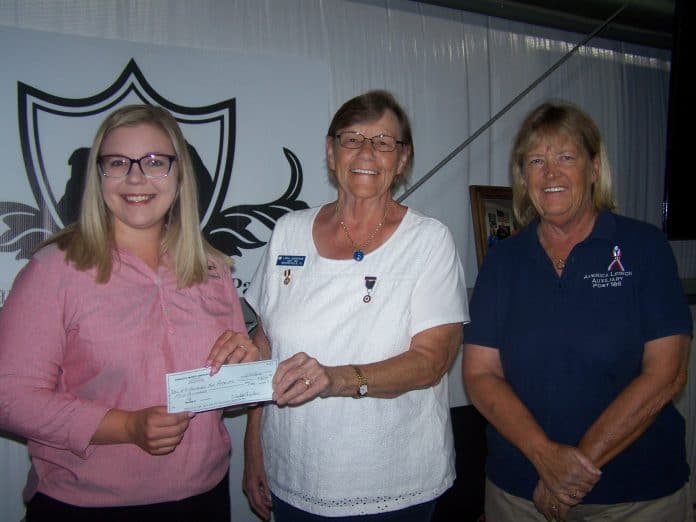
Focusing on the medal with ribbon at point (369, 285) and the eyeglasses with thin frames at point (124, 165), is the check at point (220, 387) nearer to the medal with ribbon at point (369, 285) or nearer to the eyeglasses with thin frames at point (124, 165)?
the medal with ribbon at point (369, 285)

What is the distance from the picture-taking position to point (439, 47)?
359 cm

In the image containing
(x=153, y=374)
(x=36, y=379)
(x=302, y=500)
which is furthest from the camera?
(x=302, y=500)

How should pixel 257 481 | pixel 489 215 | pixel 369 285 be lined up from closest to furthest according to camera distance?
pixel 369 285, pixel 257 481, pixel 489 215

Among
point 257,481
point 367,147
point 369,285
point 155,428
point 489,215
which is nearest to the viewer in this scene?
point 155,428

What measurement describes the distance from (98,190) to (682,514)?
7.15 feet

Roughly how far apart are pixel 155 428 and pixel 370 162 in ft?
3.57

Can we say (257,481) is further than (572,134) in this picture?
Yes

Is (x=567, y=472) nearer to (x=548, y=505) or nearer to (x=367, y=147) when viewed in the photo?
(x=548, y=505)

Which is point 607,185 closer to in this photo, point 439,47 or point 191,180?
point 191,180

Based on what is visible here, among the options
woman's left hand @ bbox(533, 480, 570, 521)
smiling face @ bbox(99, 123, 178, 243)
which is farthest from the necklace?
woman's left hand @ bbox(533, 480, 570, 521)

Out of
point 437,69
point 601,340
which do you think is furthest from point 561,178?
point 437,69

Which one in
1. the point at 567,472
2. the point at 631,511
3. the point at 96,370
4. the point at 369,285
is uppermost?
the point at 369,285

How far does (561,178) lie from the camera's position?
6.16 feet

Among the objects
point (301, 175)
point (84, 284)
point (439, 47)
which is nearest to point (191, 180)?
point (84, 284)
